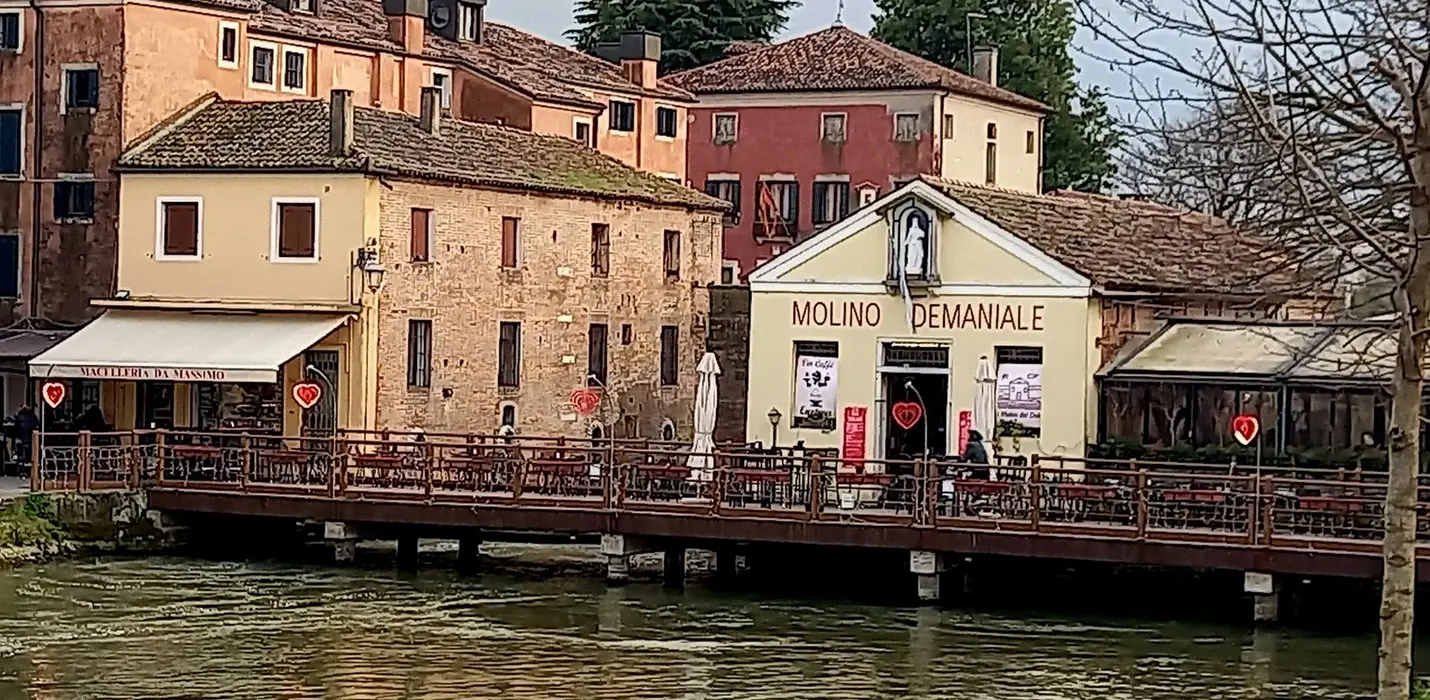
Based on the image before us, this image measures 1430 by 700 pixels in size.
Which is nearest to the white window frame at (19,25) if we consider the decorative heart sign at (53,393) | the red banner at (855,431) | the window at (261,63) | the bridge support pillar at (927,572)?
the window at (261,63)

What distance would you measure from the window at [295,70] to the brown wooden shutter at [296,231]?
5893 millimetres

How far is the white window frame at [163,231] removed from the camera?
133 feet

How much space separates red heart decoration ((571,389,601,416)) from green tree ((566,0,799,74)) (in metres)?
25.1

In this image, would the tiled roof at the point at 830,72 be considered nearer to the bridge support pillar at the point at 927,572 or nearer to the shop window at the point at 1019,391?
the shop window at the point at 1019,391

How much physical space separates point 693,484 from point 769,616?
110 inches

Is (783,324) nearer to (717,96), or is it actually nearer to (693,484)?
(693,484)

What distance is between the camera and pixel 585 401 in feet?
142

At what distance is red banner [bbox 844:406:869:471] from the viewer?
3506 cm

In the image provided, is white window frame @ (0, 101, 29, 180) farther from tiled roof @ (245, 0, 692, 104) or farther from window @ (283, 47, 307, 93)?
window @ (283, 47, 307, 93)

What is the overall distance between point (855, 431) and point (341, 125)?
10.2 m

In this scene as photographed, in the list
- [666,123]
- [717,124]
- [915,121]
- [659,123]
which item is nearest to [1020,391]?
[659,123]

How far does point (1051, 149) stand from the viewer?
2859 inches

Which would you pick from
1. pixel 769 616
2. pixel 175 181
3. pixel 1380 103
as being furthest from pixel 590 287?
pixel 1380 103

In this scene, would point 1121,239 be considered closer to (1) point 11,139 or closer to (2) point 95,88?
(2) point 95,88
